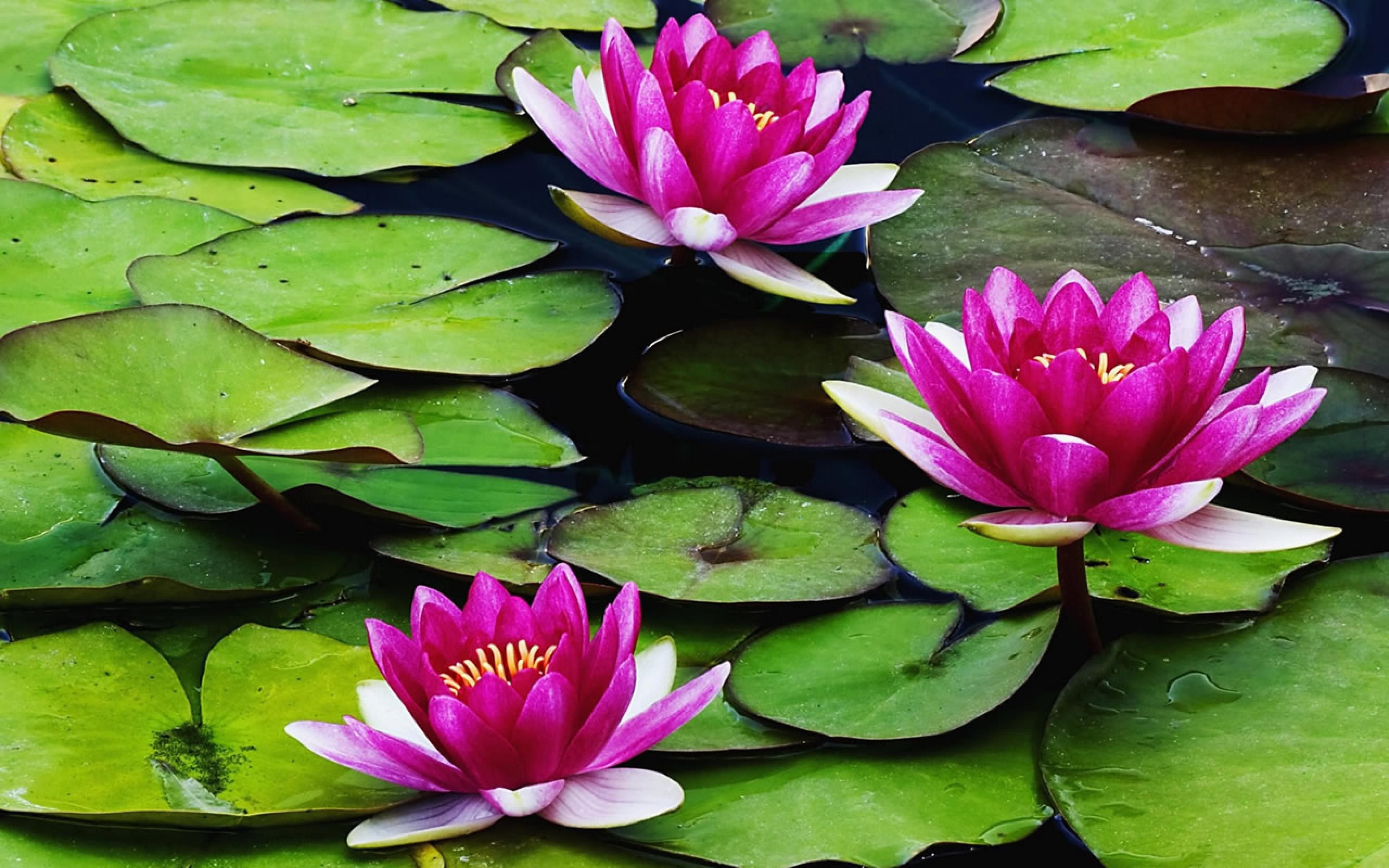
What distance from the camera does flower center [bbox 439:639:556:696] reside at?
1.26 m

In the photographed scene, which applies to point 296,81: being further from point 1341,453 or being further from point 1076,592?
point 1341,453

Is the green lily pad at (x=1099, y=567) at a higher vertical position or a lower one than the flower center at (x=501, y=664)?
lower

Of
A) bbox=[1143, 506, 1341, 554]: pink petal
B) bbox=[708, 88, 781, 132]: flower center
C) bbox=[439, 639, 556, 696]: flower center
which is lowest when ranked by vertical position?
bbox=[439, 639, 556, 696]: flower center

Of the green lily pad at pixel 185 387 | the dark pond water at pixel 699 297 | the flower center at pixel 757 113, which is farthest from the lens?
the flower center at pixel 757 113

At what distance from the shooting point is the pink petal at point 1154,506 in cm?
124

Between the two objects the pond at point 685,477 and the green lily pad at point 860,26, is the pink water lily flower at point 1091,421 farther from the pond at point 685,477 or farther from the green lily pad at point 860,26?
the green lily pad at point 860,26

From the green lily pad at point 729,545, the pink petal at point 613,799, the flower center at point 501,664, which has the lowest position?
the pink petal at point 613,799

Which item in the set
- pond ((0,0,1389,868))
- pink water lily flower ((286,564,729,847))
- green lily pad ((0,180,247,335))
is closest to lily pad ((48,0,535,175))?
pond ((0,0,1389,868))

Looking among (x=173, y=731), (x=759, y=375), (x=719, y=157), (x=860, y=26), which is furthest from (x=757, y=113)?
(x=173, y=731)

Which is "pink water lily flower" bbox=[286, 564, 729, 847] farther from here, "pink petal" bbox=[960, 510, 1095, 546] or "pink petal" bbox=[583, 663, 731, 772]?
"pink petal" bbox=[960, 510, 1095, 546]

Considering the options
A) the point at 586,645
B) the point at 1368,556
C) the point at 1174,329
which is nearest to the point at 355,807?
the point at 586,645

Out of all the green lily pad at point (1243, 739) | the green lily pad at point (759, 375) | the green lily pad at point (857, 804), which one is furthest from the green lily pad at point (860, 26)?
the green lily pad at point (857, 804)

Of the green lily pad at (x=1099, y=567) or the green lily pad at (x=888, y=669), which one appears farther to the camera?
the green lily pad at (x=1099, y=567)

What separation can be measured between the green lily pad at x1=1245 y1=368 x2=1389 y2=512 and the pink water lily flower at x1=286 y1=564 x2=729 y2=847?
0.80 metres
